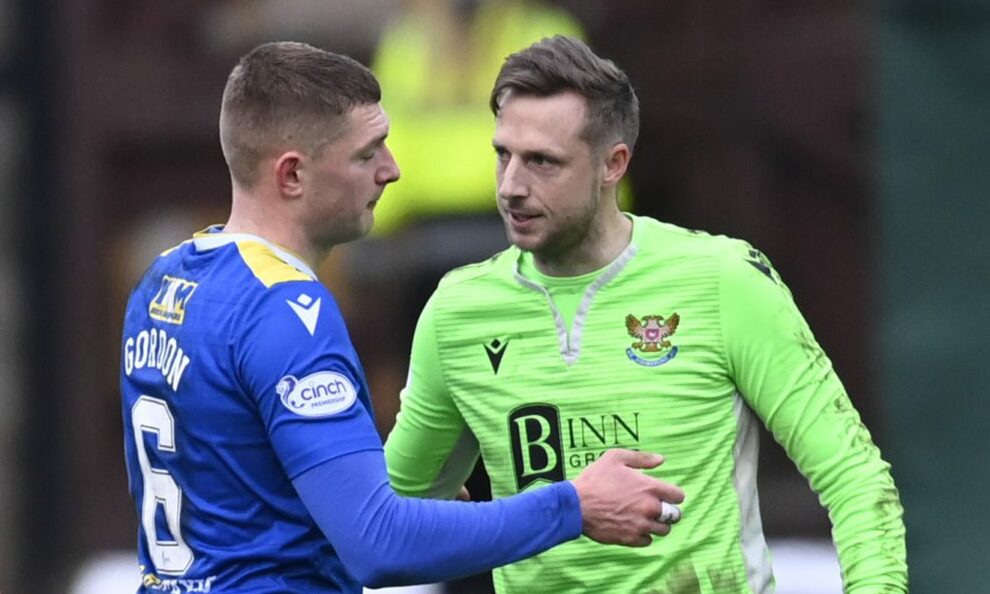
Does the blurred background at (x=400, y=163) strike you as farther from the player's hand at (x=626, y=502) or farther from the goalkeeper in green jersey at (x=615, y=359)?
the player's hand at (x=626, y=502)

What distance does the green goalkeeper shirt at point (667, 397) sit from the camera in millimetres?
3912

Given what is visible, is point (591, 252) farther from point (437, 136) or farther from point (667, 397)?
point (437, 136)

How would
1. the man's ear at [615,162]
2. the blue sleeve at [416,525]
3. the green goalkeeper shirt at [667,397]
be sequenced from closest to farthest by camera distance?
the blue sleeve at [416,525]
the green goalkeeper shirt at [667,397]
the man's ear at [615,162]

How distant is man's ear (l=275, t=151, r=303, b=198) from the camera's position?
3.66 meters

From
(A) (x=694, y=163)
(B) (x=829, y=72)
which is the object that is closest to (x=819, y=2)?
(B) (x=829, y=72)

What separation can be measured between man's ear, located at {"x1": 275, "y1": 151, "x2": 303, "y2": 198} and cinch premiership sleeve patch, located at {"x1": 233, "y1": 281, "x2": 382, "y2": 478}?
23 cm

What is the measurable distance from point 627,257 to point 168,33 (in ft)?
10.2

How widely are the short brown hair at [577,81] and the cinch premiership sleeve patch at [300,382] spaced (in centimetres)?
79

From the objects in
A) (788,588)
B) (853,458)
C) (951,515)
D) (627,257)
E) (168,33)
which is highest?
(168,33)

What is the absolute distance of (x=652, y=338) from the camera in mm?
4027

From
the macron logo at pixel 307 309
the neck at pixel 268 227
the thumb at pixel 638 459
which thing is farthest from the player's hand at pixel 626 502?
the neck at pixel 268 227

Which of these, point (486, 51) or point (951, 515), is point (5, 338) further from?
point (951, 515)

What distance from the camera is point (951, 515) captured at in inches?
207

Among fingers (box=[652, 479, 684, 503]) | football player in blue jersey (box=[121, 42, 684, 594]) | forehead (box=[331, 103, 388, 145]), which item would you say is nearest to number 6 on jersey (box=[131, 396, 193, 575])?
football player in blue jersey (box=[121, 42, 684, 594])
